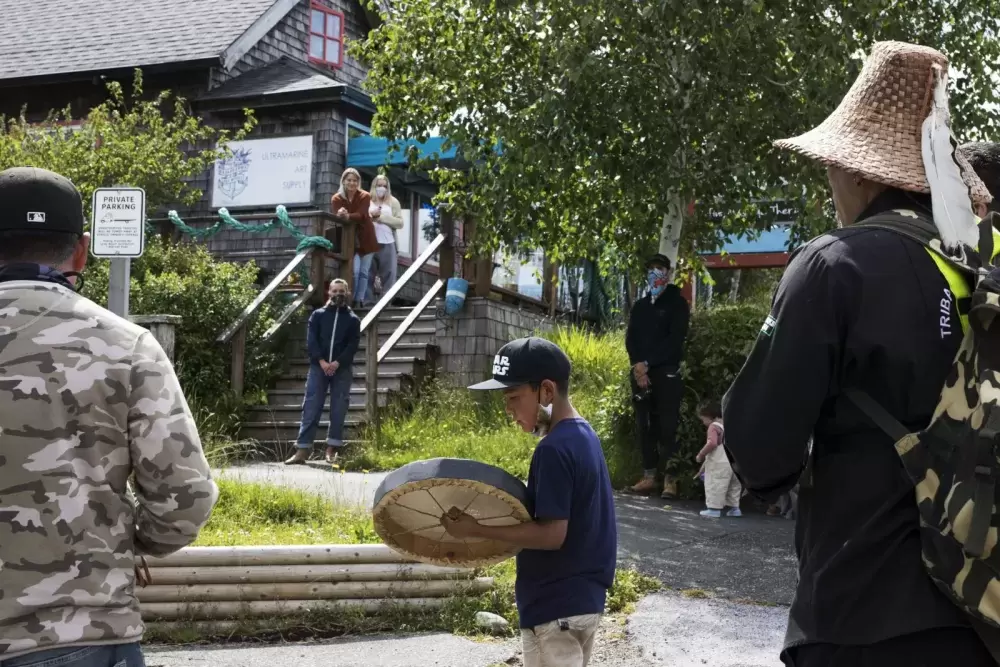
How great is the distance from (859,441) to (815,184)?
29.7 feet

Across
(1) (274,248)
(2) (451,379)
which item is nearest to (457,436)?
(2) (451,379)

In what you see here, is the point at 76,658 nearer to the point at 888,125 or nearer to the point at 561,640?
the point at 561,640

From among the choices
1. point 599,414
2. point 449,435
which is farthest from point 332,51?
point 599,414

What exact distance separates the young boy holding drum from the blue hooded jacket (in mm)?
8961

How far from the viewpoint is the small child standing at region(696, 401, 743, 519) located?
9453 millimetres

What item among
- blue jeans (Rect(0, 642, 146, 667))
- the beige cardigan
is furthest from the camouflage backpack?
the beige cardigan

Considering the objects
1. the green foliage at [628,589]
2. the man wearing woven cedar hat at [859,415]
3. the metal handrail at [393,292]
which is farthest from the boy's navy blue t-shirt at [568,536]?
the metal handrail at [393,292]

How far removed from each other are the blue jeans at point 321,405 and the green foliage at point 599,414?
383 millimetres

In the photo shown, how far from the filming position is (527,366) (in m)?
3.54

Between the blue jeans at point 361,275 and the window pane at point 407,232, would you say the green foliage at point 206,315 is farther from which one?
the window pane at point 407,232

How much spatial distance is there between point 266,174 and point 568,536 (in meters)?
18.6

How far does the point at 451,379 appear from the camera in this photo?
14.6m

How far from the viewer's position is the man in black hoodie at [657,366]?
10.2m

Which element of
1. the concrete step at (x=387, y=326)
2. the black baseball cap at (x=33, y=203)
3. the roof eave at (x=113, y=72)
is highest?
the roof eave at (x=113, y=72)
